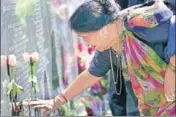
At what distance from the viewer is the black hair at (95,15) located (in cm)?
140

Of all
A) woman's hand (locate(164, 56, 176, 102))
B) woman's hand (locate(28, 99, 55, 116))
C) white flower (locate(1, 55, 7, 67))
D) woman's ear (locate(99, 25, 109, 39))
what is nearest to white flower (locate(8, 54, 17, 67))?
white flower (locate(1, 55, 7, 67))

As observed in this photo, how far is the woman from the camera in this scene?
1367mm

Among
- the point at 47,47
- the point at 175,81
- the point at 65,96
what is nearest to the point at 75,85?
the point at 65,96

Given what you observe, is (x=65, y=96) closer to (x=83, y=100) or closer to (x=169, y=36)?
(x=83, y=100)

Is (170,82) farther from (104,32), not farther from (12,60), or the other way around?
(12,60)

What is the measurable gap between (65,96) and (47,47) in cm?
19

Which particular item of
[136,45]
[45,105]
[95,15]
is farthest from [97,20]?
[45,105]

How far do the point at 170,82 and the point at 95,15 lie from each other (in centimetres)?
31

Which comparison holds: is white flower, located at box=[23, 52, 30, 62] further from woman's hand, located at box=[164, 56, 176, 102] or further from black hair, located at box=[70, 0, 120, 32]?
woman's hand, located at box=[164, 56, 176, 102]

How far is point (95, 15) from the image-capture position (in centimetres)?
139

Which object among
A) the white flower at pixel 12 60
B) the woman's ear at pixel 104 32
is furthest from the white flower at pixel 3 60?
the woman's ear at pixel 104 32

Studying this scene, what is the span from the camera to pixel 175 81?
1.38m

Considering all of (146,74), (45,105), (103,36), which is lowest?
(45,105)

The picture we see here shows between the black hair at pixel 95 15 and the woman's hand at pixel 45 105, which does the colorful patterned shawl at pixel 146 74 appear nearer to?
the black hair at pixel 95 15
